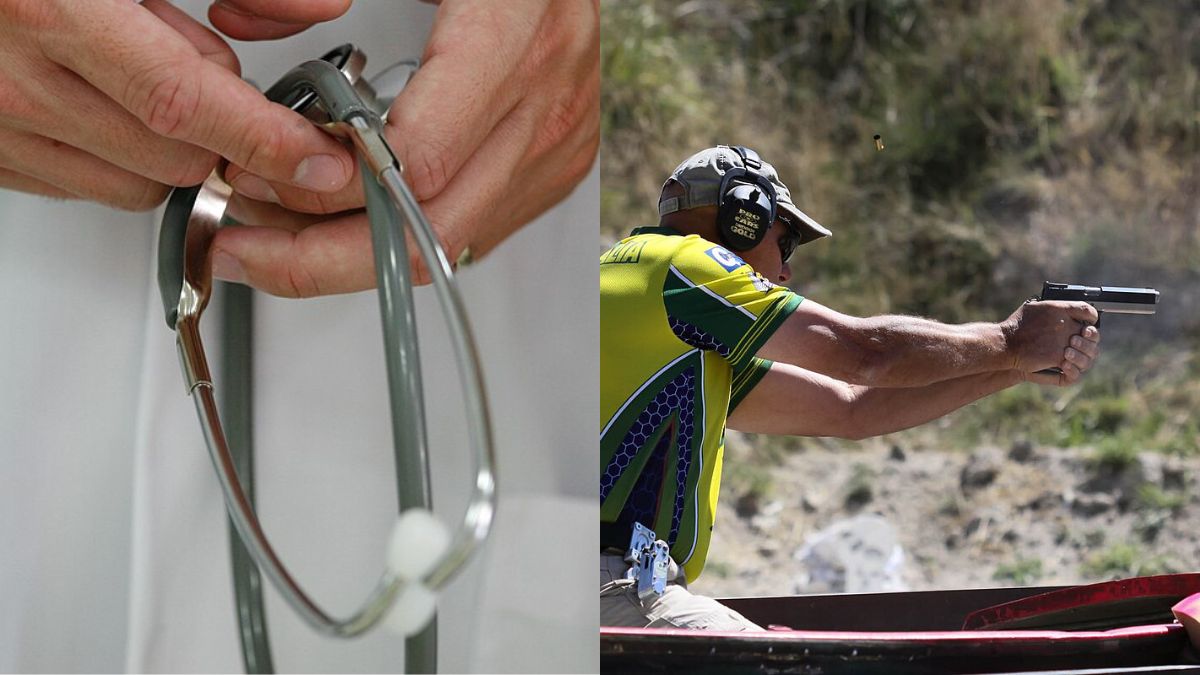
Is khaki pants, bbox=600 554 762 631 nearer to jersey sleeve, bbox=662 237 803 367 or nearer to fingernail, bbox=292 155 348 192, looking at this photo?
jersey sleeve, bbox=662 237 803 367

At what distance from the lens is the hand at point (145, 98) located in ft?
0.99

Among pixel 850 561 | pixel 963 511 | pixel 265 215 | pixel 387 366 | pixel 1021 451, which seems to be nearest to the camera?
pixel 387 366

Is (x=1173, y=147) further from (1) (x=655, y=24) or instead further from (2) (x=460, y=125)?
(2) (x=460, y=125)

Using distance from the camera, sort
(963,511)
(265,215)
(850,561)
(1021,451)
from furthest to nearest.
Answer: (963,511)
(1021,451)
(850,561)
(265,215)

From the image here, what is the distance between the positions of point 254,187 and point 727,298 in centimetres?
23

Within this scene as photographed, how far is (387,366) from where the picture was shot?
0.26 m

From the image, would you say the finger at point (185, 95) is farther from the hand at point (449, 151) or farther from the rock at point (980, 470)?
the rock at point (980, 470)

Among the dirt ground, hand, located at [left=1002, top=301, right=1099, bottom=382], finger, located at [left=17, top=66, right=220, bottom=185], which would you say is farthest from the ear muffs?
the dirt ground

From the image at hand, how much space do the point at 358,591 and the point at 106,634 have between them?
10cm

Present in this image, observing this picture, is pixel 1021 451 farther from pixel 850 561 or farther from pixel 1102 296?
pixel 1102 296

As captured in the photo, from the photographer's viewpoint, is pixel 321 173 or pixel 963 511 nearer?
pixel 321 173

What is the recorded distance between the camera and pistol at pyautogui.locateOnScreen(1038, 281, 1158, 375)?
20.5 inches

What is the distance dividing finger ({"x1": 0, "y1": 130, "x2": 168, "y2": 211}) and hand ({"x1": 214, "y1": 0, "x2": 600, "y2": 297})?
0.04 meters

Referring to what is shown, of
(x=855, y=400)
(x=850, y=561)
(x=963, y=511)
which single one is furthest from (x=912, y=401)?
(x=963, y=511)
